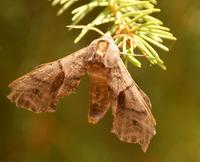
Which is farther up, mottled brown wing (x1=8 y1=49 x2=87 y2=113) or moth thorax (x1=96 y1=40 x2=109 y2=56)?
moth thorax (x1=96 y1=40 x2=109 y2=56)

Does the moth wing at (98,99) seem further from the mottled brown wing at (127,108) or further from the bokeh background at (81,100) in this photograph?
the bokeh background at (81,100)

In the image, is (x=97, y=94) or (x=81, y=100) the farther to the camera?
(x=81, y=100)

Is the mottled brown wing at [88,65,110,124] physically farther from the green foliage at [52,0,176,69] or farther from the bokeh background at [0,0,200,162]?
the bokeh background at [0,0,200,162]

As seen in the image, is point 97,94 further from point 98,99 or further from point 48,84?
point 48,84

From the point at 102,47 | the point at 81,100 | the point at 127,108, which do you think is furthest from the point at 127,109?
the point at 81,100

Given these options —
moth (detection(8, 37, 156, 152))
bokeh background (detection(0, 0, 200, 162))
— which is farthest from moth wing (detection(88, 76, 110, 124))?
bokeh background (detection(0, 0, 200, 162))

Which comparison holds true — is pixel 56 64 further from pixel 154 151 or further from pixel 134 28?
pixel 154 151

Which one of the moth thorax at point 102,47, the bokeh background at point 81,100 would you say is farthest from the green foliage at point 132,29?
the bokeh background at point 81,100
